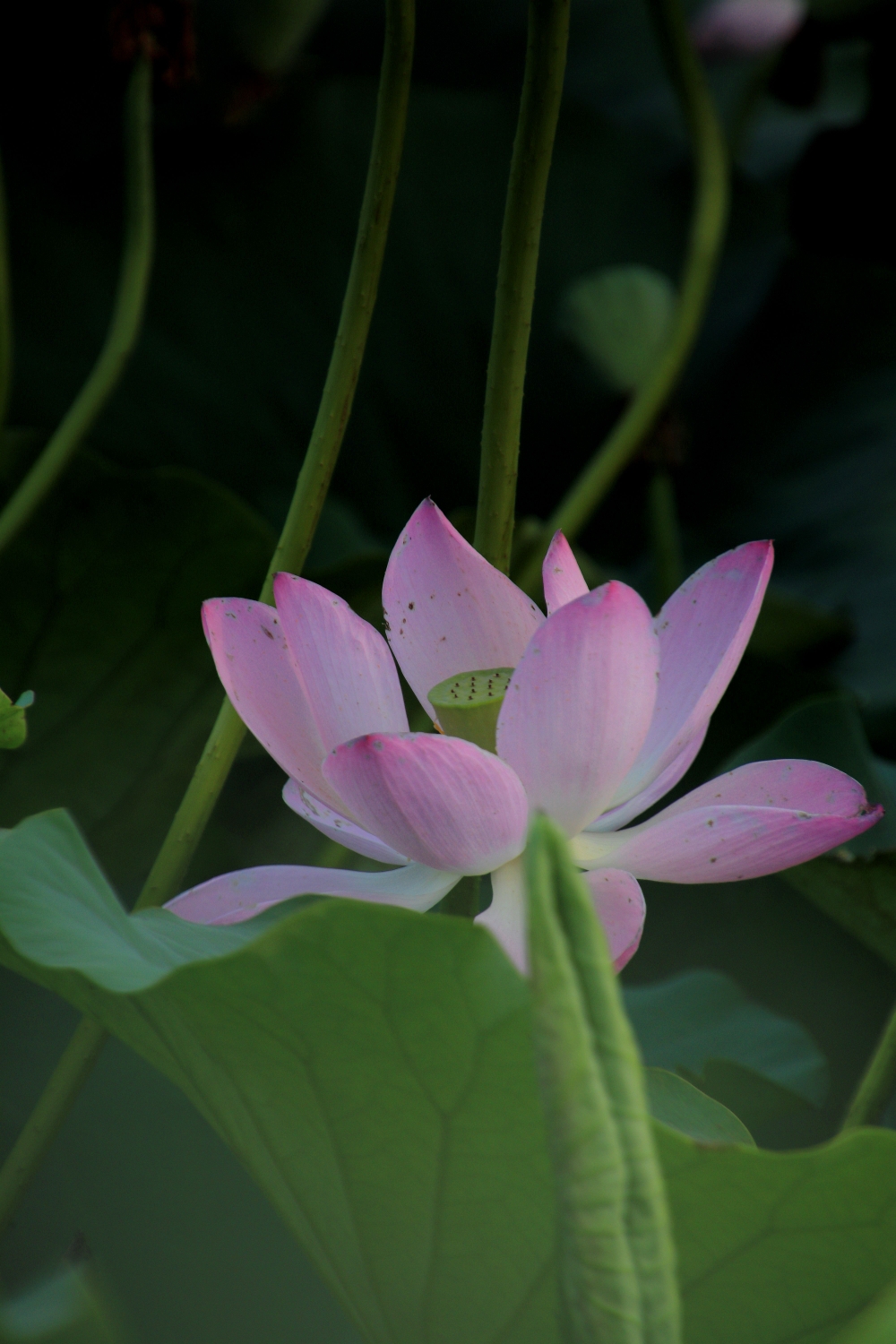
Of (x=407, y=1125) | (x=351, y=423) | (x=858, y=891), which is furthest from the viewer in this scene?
(x=351, y=423)

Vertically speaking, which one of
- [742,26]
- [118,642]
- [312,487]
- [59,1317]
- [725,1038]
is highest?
[742,26]

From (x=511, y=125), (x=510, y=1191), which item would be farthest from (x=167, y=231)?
(x=510, y=1191)

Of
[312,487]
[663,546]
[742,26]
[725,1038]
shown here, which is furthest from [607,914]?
[742,26]

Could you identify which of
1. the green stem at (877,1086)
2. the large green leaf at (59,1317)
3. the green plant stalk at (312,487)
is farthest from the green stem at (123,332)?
the green stem at (877,1086)

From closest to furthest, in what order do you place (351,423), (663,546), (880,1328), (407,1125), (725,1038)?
(880,1328), (407,1125), (725,1038), (663,546), (351,423)

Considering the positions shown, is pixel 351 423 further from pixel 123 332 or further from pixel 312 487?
pixel 312 487

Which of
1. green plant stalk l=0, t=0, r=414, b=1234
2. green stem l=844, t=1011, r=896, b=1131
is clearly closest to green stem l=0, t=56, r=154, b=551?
green plant stalk l=0, t=0, r=414, b=1234
